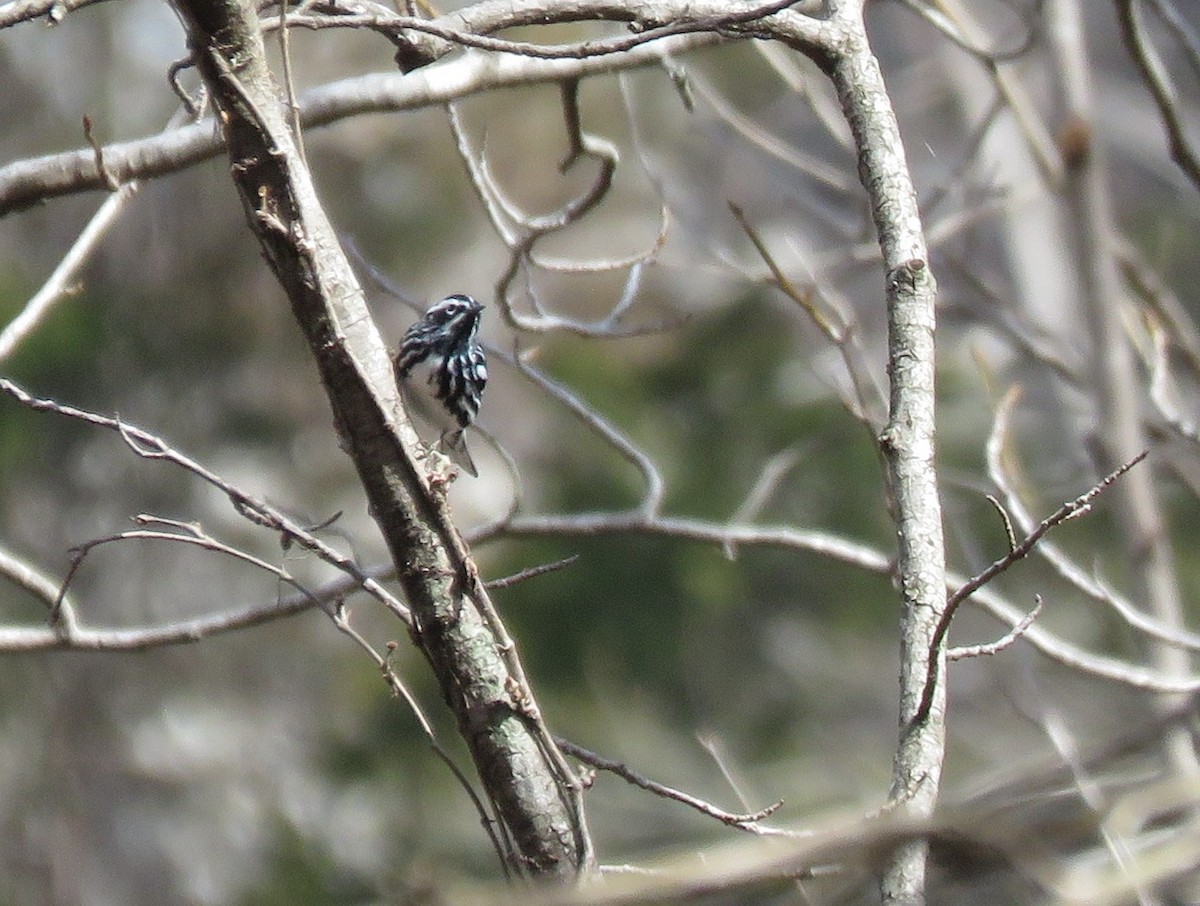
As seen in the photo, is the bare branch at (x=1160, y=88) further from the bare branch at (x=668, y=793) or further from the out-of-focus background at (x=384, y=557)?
the bare branch at (x=668, y=793)

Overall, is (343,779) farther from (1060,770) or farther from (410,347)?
(1060,770)

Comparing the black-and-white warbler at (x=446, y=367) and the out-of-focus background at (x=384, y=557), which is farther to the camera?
the out-of-focus background at (x=384, y=557)

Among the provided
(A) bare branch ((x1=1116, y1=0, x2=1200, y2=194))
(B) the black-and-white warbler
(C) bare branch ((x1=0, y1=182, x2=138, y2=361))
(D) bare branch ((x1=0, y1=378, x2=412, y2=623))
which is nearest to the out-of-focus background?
(A) bare branch ((x1=1116, y1=0, x2=1200, y2=194))

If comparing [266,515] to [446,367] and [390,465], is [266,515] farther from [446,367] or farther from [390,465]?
[446,367]

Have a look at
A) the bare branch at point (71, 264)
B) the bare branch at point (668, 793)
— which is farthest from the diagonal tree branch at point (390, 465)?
the bare branch at point (71, 264)

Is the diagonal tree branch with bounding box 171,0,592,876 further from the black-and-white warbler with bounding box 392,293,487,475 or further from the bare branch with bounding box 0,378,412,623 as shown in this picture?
the black-and-white warbler with bounding box 392,293,487,475

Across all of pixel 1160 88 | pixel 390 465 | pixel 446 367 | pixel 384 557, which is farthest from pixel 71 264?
pixel 384 557

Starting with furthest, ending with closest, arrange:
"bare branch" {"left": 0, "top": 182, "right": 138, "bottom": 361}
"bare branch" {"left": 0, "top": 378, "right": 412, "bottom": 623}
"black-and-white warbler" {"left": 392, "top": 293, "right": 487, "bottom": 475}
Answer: "black-and-white warbler" {"left": 392, "top": 293, "right": 487, "bottom": 475}
"bare branch" {"left": 0, "top": 182, "right": 138, "bottom": 361}
"bare branch" {"left": 0, "top": 378, "right": 412, "bottom": 623}

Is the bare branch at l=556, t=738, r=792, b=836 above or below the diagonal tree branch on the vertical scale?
below
